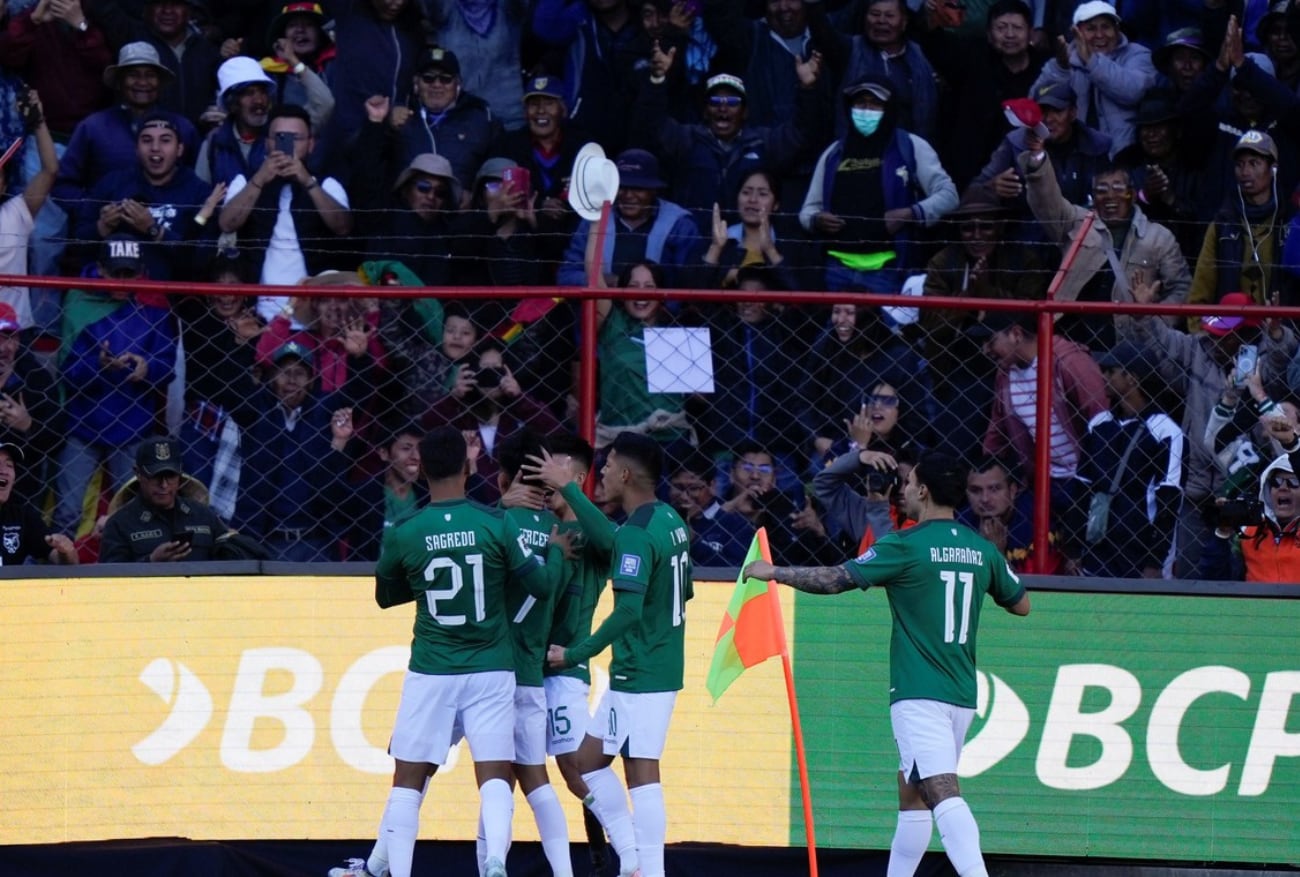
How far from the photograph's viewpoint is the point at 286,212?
1210cm

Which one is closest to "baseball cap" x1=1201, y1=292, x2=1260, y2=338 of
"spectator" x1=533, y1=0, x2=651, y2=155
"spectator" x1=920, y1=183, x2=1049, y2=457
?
"spectator" x1=920, y1=183, x2=1049, y2=457

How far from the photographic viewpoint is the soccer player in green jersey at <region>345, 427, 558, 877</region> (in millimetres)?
8859

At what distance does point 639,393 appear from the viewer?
10.7 m

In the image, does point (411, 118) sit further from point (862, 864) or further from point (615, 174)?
point (862, 864)

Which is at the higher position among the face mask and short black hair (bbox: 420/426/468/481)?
the face mask

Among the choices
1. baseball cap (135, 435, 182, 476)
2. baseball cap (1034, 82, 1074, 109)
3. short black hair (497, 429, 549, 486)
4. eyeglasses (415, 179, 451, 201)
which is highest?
baseball cap (1034, 82, 1074, 109)

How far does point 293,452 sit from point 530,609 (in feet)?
6.65

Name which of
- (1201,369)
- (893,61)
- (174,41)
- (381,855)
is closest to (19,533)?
(381,855)

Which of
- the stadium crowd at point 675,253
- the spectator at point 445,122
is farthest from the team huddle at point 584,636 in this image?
the spectator at point 445,122

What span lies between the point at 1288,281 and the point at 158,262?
6.84 metres

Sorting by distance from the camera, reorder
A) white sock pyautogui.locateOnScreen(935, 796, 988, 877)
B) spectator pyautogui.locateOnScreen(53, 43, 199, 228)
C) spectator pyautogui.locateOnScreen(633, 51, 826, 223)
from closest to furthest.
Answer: white sock pyautogui.locateOnScreen(935, 796, 988, 877) < spectator pyautogui.locateOnScreen(53, 43, 199, 228) < spectator pyautogui.locateOnScreen(633, 51, 826, 223)

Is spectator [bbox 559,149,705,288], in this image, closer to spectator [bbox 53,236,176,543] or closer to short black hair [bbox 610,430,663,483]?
spectator [bbox 53,236,176,543]

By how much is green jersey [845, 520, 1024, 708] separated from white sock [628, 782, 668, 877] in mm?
1277

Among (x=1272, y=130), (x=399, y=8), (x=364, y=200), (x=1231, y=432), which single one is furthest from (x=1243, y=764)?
(x=399, y=8)
